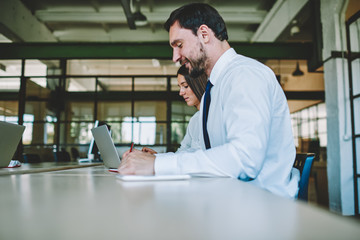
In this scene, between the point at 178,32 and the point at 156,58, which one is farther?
the point at 156,58

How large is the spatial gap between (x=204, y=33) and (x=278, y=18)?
17.5ft

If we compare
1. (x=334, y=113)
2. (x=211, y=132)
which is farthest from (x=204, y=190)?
(x=334, y=113)

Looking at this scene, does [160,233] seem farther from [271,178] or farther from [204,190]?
[271,178]

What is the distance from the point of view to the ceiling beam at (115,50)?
17.1ft

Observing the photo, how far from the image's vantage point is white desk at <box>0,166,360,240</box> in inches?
12.8

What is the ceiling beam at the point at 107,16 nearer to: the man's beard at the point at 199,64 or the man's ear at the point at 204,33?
the man's beard at the point at 199,64

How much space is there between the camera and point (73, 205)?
51 cm

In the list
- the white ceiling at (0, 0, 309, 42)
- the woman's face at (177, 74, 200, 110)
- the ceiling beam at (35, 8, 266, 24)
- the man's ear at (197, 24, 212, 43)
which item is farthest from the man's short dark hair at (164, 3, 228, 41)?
the ceiling beam at (35, 8, 266, 24)

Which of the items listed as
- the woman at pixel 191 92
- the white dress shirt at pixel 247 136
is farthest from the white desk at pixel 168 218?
the woman at pixel 191 92

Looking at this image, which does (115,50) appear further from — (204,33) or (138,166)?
(138,166)

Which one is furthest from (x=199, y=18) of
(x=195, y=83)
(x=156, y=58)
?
(x=156, y=58)

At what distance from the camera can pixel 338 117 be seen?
404cm

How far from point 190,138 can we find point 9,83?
22.3 feet

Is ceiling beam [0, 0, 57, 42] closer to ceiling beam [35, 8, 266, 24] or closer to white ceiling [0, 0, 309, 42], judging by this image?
white ceiling [0, 0, 309, 42]
